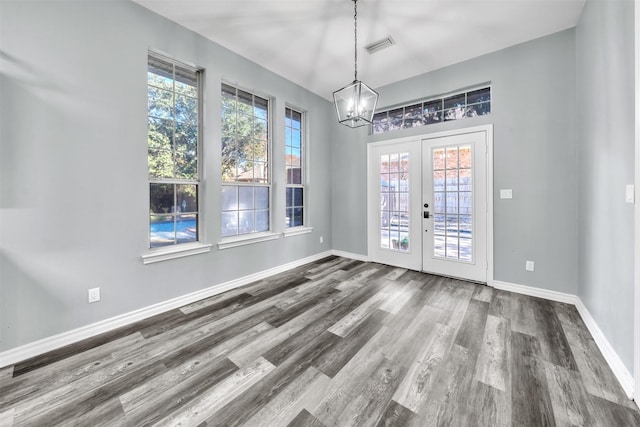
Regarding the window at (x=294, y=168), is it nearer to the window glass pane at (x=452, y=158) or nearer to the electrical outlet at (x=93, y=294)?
the window glass pane at (x=452, y=158)

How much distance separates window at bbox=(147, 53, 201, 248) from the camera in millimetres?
2717

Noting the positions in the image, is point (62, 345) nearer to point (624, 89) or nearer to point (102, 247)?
point (102, 247)

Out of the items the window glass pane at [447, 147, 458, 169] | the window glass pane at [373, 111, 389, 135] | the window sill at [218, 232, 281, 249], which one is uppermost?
the window glass pane at [373, 111, 389, 135]

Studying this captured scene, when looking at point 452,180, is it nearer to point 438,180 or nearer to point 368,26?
point 438,180

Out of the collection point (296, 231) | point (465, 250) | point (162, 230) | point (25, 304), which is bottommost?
point (25, 304)

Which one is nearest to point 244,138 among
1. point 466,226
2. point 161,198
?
point 161,198

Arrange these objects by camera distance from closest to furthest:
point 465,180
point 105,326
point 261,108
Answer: point 105,326 < point 465,180 < point 261,108

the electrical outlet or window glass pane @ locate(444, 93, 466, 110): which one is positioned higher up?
window glass pane @ locate(444, 93, 466, 110)

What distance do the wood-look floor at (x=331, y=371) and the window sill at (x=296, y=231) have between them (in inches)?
59.8

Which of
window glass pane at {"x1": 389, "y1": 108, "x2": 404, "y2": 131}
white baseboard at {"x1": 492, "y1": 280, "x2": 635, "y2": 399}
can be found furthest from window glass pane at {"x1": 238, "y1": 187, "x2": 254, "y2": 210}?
white baseboard at {"x1": 492, "y1": 280, "x2": 635, "y2": 399}

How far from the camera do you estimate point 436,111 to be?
3.86 metres

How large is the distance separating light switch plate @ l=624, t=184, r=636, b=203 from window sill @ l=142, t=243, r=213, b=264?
370 centimetres

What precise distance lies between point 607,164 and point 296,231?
3648 mm

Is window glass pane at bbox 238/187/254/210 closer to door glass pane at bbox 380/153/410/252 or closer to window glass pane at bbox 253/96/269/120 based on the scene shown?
window glass pane at bbox 253/96/269/120
